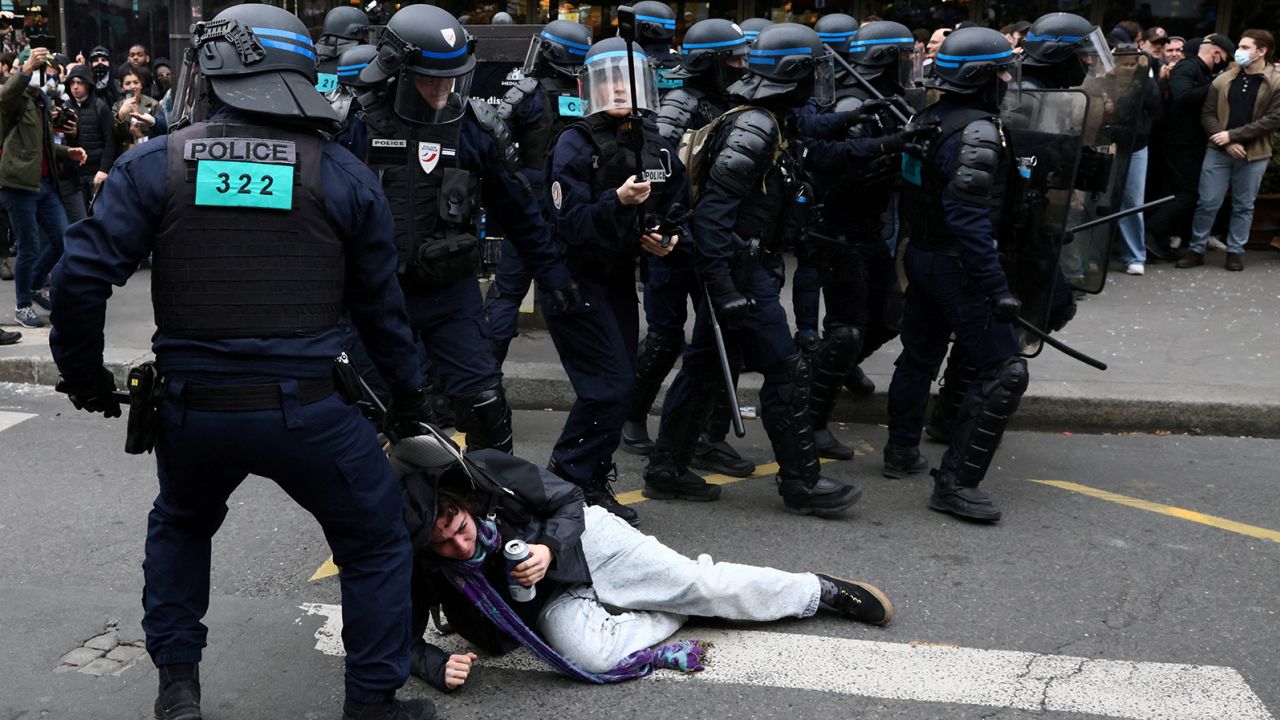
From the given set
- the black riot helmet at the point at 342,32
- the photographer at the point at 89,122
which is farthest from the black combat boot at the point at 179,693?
the photographer at the point at 89,122

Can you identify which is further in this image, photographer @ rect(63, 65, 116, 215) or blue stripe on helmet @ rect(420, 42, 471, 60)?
photographer @ rect(63, 65, 116, 215)

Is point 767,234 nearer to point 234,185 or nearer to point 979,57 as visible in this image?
point 979,57

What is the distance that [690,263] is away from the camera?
5.27 meters

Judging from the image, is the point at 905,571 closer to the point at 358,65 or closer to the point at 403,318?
the point at 403,318

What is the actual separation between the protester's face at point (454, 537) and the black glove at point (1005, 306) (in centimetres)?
248

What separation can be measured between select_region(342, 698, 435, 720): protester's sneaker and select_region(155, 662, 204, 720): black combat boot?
397 mm

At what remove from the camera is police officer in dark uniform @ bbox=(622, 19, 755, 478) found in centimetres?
566

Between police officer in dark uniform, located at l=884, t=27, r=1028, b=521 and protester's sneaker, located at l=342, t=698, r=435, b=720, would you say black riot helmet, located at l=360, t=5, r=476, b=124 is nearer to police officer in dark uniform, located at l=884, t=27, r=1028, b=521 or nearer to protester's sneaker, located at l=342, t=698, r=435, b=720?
police officer in dark uniform, located at l=884, t=27, r=1028, b=521

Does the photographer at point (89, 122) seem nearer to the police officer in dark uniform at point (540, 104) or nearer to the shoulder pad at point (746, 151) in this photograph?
the police officer in dark uniform at point (540, 104)

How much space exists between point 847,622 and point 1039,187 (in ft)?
7.41

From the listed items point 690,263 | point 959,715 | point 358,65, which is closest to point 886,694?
point 959,715

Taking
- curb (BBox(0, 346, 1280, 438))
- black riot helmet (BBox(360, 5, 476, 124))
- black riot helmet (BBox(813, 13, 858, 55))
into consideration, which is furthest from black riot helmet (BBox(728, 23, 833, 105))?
curb (BBox(0, 346, 1280, 438))

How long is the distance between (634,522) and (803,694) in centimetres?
160

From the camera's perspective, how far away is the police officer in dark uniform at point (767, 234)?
495cm
